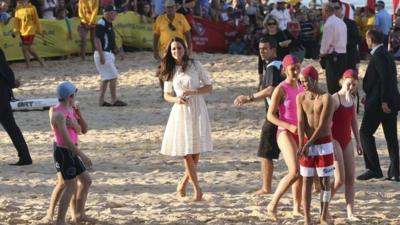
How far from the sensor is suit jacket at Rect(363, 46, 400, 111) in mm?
10203

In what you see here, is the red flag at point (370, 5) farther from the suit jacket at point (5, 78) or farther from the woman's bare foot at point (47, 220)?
the woman's bare foot at point (47, 220)

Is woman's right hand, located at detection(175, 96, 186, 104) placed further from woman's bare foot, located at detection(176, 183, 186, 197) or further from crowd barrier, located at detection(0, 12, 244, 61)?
crowd barrier, located at detection(0, 12, 244, 61)

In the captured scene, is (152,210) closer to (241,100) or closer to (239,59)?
(241,100)

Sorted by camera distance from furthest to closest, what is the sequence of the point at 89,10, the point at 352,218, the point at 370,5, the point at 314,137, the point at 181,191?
the point at 370,5, the point at 89,10, the point at 181,191, the point at 352,218, the point at 314,137

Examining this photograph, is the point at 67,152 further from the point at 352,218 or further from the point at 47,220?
the point at 352,218

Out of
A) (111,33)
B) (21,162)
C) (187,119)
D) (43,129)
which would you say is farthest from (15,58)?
(187,119)

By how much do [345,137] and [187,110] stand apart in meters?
1.51

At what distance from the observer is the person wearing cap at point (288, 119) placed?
8.45 meters

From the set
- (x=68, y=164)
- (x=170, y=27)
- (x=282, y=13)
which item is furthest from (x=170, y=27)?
(x=282, y=13)

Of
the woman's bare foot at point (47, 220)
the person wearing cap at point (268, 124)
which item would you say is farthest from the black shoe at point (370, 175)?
the woman's bare foot at point (47, 220)

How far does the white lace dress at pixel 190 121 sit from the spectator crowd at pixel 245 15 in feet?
37.2

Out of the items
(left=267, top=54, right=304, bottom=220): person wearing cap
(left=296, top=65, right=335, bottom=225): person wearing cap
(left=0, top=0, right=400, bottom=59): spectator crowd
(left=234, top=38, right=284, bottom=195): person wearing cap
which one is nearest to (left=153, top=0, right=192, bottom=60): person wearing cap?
(left=0, top=0, right=400, bottom=59): spectator crowd

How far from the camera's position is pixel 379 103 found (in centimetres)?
1032

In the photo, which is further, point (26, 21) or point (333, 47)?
point (26, 21)
